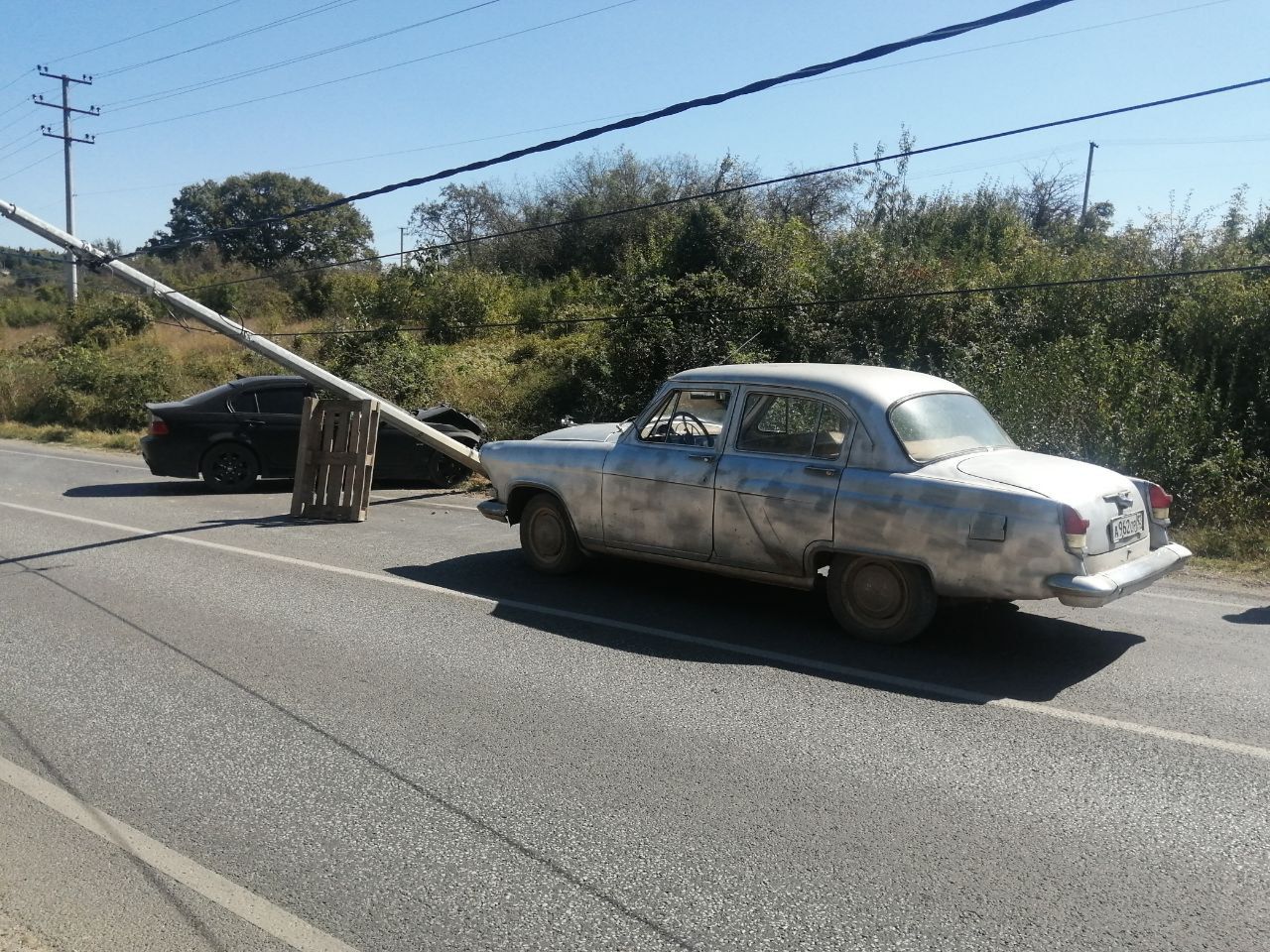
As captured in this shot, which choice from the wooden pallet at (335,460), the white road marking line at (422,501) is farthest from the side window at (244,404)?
the wooden pallet at (335,460)

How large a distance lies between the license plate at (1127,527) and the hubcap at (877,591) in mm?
1264

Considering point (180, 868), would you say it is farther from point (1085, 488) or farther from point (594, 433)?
point (594, 433)

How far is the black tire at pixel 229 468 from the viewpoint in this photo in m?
14.4

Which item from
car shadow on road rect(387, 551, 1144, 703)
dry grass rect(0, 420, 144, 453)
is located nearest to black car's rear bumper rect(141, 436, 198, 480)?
car shadow on road rect(387, 551, 1144, 703)

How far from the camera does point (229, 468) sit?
14570 millimetres

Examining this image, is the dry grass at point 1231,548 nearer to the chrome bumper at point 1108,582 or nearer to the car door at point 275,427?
the chrome bumper at point 1108,582

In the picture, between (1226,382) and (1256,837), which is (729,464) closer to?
(1256,837)

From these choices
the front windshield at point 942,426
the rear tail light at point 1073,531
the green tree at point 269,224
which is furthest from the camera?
the green tree at point 269,224

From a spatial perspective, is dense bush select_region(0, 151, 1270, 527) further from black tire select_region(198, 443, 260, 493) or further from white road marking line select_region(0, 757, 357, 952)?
white road marking line select_region(0, 757, 357, 952)

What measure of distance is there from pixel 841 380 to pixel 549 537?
284cm

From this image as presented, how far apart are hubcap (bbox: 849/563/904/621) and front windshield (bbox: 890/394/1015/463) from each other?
750mm

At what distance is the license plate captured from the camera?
620 cm

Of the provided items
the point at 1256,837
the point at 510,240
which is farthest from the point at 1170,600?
the point at 510,240

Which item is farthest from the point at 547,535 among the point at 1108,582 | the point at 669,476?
the point at 1108,582
